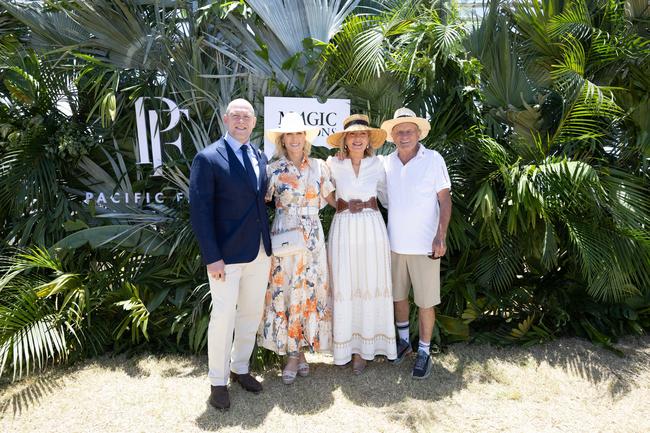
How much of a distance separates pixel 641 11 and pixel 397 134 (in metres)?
2.67

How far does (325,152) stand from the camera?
4.57 metres

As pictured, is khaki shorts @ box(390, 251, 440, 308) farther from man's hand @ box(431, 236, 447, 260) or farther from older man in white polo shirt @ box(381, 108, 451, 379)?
man's hand @ box(431, 236, 447, 260)

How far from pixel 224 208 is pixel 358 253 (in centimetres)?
102

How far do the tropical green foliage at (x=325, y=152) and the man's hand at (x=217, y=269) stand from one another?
42.2 inches

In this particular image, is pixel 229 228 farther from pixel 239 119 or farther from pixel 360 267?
pixel 360 267

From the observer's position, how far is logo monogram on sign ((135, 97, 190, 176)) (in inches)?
181

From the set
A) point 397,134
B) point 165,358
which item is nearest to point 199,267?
point 165,358

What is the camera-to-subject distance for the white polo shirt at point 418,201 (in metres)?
3.53

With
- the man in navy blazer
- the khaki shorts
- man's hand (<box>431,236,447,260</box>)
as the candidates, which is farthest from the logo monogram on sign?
man's hand (<box>431,236,447,260</box>)

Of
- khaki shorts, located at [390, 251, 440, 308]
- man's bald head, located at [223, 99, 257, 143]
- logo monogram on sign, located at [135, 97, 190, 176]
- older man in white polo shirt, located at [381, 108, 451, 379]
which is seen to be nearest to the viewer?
man's bald head, located at [223, 99, 257, 143]

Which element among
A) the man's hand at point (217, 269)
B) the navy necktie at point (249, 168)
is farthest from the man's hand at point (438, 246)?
the man's hand at point (217, 269)

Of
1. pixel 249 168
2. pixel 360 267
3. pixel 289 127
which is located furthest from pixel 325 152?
pixel 249 168

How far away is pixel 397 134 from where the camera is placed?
3.64 metres

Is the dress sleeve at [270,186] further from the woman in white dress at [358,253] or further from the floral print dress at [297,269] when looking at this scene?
the woman in white dress at [358,253]
